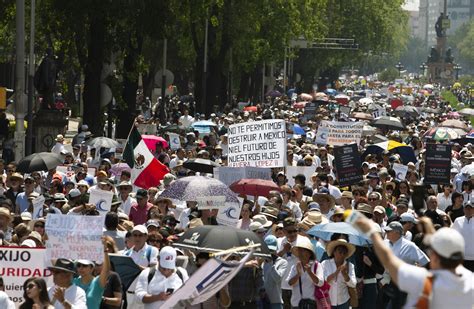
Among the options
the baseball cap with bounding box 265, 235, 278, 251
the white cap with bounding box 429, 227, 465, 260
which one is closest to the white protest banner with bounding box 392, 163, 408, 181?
the baseball cap with bounding box 265, 235, 278, 251

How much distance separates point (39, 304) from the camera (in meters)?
10.7

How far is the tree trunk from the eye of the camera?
121 ft

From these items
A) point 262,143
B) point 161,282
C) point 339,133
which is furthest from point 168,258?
point 339,133

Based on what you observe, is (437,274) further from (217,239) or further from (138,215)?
(138,215)

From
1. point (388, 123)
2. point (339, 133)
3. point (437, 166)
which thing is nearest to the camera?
point (437, 166)

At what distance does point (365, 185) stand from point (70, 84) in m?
45.6

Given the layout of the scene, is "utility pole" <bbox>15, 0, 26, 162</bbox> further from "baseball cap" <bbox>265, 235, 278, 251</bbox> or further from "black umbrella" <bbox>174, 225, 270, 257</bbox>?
"black umbrella" <bbox>174, 225, 270, 257</bbox>

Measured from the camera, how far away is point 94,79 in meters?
37.2

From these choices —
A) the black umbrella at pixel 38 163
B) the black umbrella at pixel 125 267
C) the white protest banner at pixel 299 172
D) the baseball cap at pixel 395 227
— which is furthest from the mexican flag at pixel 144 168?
the black umbrella at pixel 125 267

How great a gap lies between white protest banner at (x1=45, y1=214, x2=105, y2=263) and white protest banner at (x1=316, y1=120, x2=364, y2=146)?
61.5ft

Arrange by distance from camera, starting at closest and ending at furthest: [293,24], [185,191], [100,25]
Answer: [185,191], [100,25], [293,24]

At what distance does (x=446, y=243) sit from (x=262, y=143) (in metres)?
15.1

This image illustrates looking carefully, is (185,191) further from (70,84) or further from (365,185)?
(70,84)

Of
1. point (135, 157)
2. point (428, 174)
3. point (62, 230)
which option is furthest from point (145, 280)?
point (428, 174)
